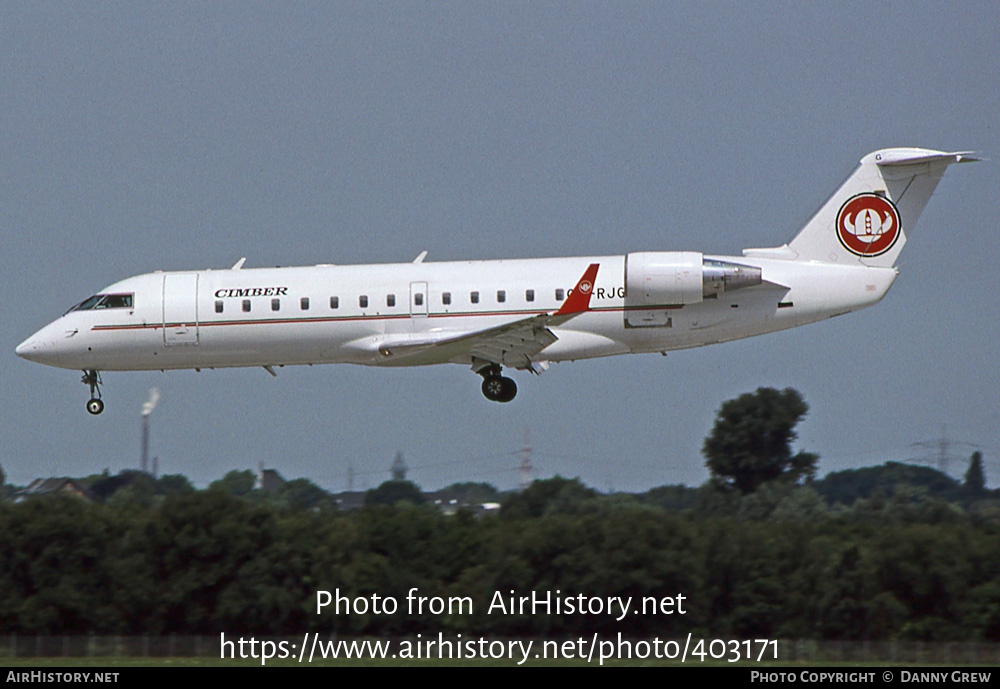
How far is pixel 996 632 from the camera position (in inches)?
1518

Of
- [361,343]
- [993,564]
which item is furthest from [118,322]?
[993,564]

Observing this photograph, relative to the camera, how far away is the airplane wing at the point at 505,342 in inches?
1200

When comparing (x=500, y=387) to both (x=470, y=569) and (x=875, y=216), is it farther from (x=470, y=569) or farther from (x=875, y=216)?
(x=470, y=569)

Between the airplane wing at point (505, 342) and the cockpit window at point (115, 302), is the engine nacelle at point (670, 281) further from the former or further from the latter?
the cockpit window at point (115, 302)

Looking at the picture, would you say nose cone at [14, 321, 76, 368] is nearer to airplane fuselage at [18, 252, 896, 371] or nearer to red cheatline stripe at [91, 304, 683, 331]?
airplane fuselage at [18, 252, 896, 371]

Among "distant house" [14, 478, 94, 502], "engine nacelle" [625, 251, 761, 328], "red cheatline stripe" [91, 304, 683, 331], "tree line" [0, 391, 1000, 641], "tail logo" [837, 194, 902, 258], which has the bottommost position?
"tree line" [0, 391, 1000, 641]

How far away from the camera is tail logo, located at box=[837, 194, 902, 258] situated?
108 feet

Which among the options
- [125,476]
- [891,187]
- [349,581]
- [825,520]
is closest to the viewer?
[891,187]

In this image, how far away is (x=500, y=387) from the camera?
108 feet

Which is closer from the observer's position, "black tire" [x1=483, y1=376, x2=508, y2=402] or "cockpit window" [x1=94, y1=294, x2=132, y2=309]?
"black tire" [x1=483, y1=376, x2=508, y2=402]

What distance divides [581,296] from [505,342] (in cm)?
208

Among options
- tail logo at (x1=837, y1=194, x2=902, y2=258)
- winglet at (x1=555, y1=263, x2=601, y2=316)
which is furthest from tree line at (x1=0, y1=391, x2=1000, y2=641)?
winglet at (x1=555, y1=263, x2=601, y2=316)

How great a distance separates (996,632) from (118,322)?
23672mm
